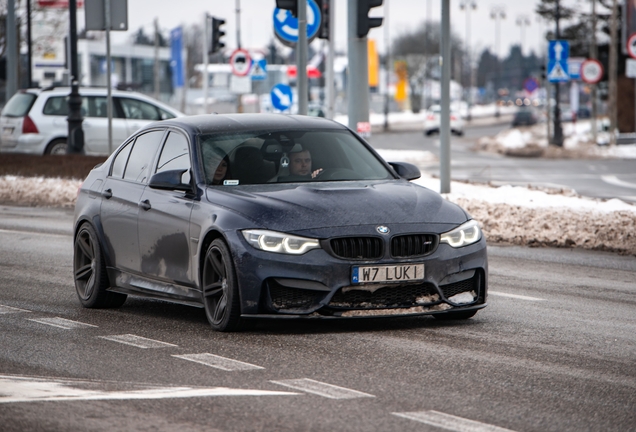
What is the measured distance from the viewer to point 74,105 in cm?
2606

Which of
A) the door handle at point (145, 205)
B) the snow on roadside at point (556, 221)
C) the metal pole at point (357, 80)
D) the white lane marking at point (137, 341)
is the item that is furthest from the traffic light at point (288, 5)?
the white lane marking at point (137, 341)

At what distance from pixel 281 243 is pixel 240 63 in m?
27.3

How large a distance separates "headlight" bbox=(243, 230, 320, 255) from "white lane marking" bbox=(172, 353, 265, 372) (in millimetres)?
833

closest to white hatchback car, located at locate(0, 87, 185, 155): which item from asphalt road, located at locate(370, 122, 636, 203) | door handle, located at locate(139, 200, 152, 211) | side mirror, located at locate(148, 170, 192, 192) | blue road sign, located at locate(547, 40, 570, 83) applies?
asphalt road, located at locate(370, 122, 636, 203)

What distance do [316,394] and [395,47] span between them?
532ft

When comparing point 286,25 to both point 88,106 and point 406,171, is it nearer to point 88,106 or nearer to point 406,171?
point 88,106

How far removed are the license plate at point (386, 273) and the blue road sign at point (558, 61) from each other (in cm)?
3899

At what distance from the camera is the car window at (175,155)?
29.7ft

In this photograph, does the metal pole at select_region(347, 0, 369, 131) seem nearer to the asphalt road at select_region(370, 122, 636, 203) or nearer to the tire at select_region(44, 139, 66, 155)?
the asphalt road at select_region(370, 122, 636, 203)

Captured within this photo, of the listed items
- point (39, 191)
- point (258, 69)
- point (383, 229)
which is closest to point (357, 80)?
point (39, 191)

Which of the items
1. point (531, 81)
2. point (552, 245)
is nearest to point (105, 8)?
point (552, 245)

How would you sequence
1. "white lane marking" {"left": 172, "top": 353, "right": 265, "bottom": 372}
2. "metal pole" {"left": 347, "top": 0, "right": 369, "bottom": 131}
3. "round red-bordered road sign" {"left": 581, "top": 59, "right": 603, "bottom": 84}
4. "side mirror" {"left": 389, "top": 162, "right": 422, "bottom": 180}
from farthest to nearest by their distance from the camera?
"round red-bordered road sign" {"left": 581, "top": 59, "right": 603, "bottom": 84}, "metal pole" {"left": 347, "top": 0, "right": 369, "bottom": 131}, "side mirror" {"left": 389, "top": 162, "right": 422, "bottom": 180}, "white lane marking" {"left": 172, "top": 353, "right": 265, "bottom": 372}

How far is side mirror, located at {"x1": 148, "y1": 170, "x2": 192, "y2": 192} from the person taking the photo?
28.3 feet

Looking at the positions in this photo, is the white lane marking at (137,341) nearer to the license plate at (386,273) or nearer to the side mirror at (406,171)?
the license plate at (386,273)
